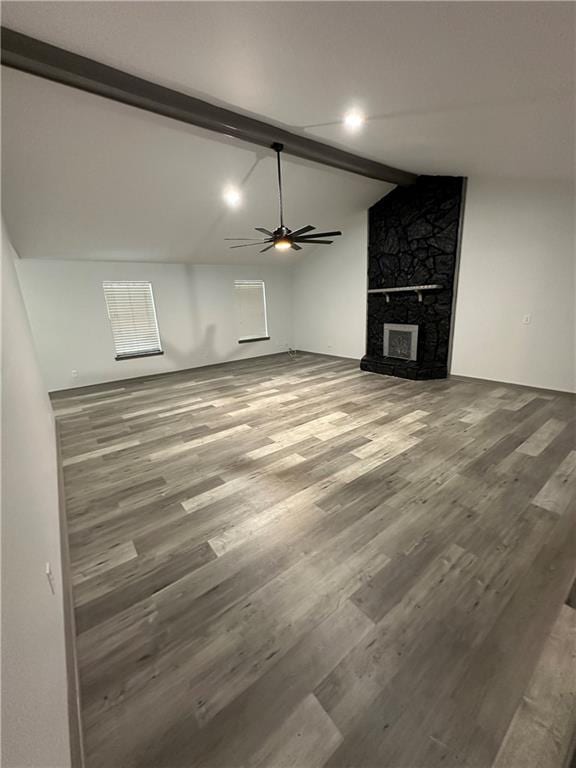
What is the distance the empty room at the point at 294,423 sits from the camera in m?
1.15

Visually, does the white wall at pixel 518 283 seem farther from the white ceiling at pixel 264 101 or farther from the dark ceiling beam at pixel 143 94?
the dark ceiling beam at pixel 143 94

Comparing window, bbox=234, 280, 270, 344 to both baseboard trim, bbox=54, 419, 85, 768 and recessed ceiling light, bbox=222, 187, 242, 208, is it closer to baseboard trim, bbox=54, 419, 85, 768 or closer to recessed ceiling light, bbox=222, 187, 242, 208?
recessed ceiling light, bbox=222, 187, 242, 208

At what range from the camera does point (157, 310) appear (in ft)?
20.6

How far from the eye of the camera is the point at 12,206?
368 cm

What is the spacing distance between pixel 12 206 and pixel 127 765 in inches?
200

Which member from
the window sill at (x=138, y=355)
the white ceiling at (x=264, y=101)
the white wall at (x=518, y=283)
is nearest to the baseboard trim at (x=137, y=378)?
the window sill at (x=138, y=355)

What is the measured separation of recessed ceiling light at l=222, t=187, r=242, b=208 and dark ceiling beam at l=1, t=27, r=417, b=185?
3.80 feet

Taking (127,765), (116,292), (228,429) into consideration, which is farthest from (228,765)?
(116,292)

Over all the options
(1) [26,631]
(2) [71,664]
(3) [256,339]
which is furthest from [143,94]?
(3) [256,339]

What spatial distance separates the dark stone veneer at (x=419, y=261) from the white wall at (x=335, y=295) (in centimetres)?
36

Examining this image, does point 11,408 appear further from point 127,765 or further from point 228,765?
point 228,765

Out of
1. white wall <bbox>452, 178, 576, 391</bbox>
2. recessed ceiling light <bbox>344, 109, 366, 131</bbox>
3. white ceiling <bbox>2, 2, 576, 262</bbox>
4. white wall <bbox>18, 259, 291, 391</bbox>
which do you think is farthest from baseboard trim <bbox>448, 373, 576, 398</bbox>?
white wall <bbox>18, 259, 291, 391</bbox>

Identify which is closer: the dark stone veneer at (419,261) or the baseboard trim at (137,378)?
the dark stone veneer at (419,261)

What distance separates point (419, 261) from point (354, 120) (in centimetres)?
309
